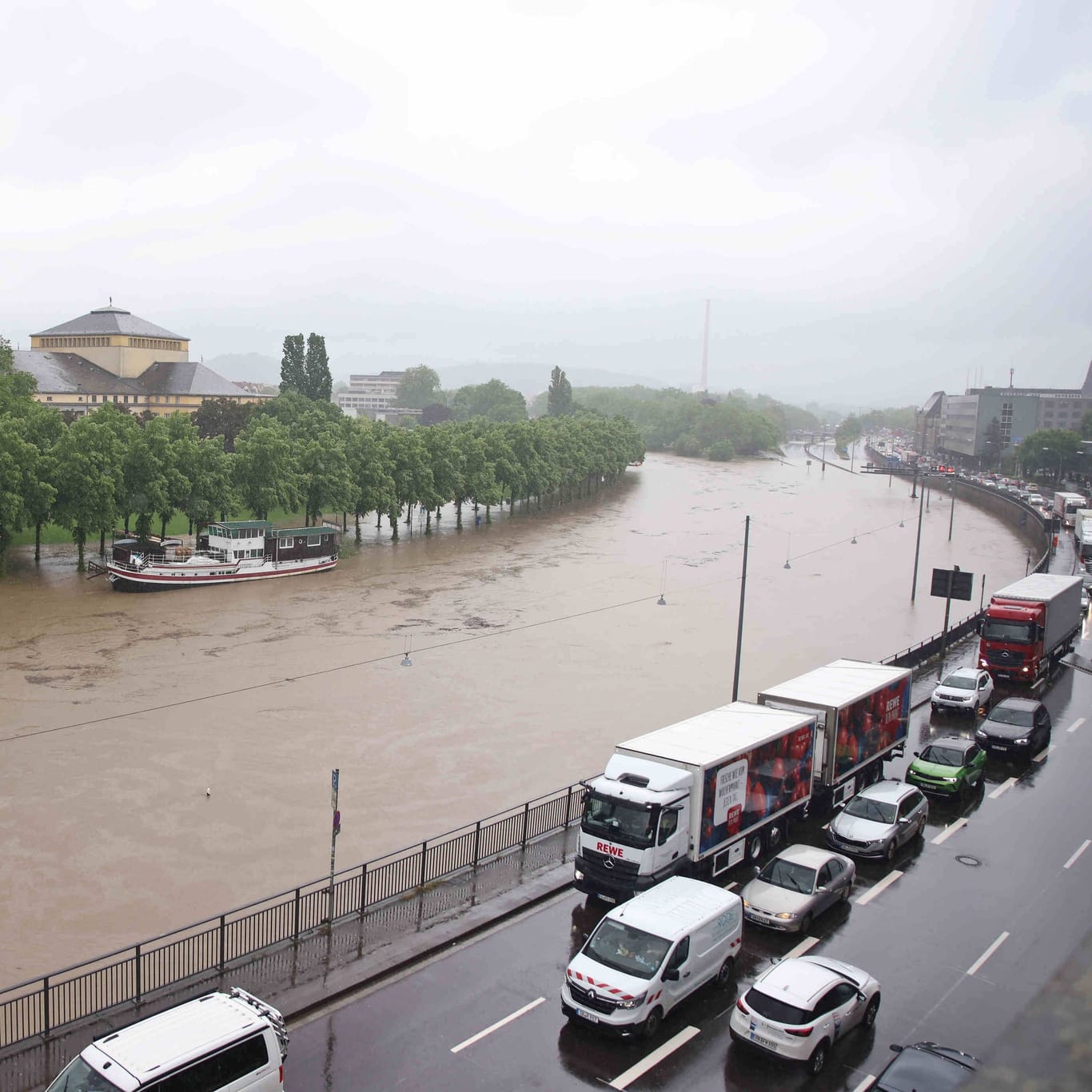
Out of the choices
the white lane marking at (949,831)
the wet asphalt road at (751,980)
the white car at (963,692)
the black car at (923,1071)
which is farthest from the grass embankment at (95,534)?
the black car at (923,1071)

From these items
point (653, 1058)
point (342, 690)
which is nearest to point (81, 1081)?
point (653, 1058)

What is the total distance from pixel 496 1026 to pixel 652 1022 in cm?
210

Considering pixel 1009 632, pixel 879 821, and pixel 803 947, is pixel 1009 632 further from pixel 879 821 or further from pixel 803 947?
pixel 803 947

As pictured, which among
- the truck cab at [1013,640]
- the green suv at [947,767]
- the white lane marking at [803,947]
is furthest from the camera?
the truck cab at [1013,640]

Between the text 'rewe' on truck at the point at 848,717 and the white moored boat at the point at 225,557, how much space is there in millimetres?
39613

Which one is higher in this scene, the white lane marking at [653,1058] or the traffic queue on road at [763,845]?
the traffic queue on road at [763,845]

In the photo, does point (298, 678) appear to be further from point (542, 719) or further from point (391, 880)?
point (391, 880)

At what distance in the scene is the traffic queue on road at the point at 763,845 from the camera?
13.8m

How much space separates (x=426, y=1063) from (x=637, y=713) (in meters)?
20.8

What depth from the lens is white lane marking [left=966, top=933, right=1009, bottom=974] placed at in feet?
53.8

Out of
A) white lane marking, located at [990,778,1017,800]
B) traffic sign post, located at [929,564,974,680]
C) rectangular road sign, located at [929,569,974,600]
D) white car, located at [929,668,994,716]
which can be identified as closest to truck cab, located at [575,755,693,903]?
white lane marking, located at [990,778,1017,800]

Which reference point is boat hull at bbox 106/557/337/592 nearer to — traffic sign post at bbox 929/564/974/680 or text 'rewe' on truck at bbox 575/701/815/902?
traffic sign post at bbox 929/564/974/680

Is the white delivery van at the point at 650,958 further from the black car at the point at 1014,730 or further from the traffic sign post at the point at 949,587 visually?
the traffic sign post at the point at 949,587

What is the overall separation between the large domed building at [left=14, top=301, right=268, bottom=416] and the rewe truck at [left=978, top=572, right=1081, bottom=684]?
347 ft
